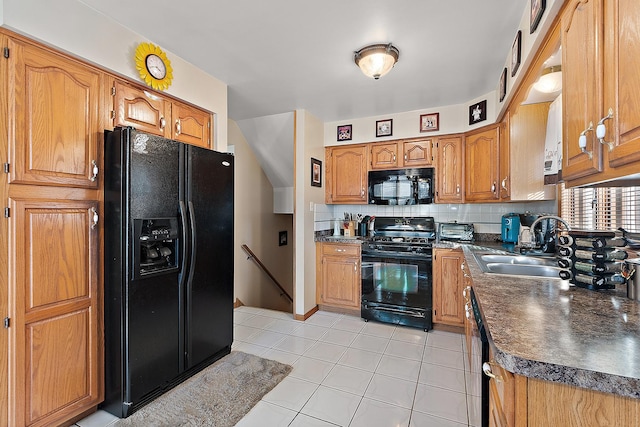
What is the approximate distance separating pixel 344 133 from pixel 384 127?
1.66ft

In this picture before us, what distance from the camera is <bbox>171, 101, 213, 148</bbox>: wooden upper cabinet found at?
222cm

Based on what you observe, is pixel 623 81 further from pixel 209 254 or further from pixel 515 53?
pixel 209 254

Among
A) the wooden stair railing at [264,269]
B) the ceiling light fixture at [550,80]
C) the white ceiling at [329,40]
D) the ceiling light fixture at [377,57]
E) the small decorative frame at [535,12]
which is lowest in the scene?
the wooden stair railing at [264,269]

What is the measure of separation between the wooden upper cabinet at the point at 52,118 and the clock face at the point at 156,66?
1.00 feet

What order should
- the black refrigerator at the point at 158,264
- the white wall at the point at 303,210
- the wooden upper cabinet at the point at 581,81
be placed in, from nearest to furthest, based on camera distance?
the wooden upper cabinet at the point at 581,81 → the black refrigerator at the point at 158,264 → the white wall at the point at 303,210

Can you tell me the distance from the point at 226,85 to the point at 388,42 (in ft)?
4.79

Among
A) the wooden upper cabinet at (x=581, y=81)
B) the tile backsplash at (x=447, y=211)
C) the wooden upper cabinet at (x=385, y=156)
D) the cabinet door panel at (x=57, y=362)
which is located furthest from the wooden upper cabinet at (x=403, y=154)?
the cabinet door panel at (x=57, y=362)

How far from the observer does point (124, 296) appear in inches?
66.6

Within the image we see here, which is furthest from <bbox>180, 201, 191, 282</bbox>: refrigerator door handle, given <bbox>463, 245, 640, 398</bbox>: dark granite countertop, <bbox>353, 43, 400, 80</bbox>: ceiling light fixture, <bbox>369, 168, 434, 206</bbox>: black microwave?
<bbox>369, 168, 434, 206</bbox>: black microwave

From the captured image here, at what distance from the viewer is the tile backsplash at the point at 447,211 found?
330 cm

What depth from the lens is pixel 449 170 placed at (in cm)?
330

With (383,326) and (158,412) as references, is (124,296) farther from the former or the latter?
(383,326)

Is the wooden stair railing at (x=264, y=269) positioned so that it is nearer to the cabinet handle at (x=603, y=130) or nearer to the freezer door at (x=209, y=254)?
the freezer door at (x=209, y=254)

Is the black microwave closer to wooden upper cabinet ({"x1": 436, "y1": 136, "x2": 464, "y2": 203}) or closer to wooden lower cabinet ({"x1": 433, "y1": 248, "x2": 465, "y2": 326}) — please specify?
wooden upper cabinet ({"x1": 436, "y1": 136, "x2": 464, "y2": 203})
